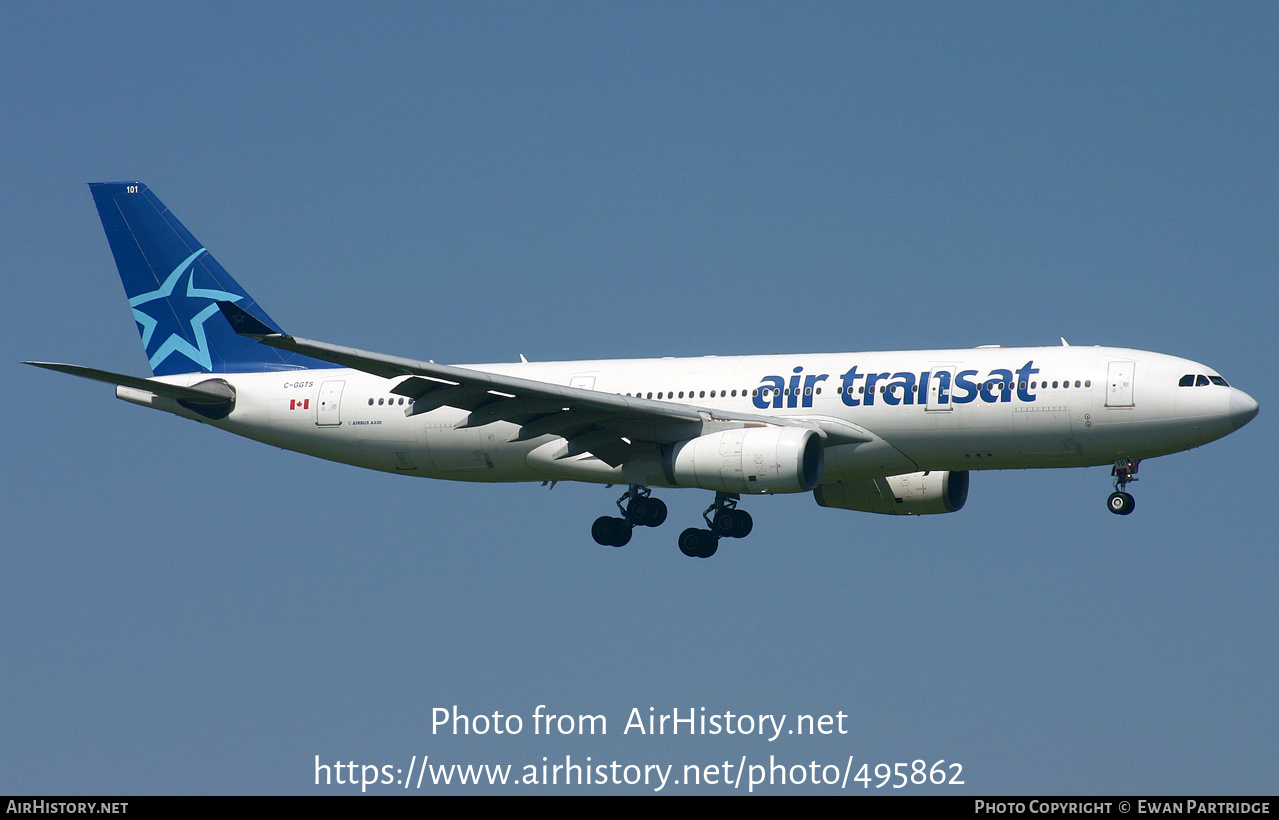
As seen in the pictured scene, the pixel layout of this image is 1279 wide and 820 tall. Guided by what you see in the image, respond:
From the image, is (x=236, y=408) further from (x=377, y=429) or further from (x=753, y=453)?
(x=753, y=453)

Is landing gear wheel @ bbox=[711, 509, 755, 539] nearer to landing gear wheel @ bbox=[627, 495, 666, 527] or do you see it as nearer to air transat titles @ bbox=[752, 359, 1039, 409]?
landing gear wheel @ bbox=[627, 495, 666, 527]

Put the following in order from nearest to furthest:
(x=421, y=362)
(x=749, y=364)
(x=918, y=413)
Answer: (x=421, y=362) → (x=918, y=413) → (x=749, y=364)

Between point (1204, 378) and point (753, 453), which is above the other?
point (1204, 378)

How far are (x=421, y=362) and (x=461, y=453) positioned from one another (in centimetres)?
701

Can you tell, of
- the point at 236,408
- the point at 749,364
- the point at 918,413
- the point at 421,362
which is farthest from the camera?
the point at 236,408

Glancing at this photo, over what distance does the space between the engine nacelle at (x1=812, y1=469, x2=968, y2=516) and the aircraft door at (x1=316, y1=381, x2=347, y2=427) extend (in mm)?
12638

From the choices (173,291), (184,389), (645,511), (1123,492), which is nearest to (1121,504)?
(1123,492)

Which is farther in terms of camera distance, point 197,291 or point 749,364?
point 197,291

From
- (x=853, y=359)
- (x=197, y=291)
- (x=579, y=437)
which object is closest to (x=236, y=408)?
(x=197, y=291)

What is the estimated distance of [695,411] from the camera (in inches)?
1346

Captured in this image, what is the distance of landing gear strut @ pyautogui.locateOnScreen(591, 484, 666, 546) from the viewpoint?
37.0 meters

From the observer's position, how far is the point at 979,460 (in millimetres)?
33312

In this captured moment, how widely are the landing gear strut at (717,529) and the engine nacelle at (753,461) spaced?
3323mm

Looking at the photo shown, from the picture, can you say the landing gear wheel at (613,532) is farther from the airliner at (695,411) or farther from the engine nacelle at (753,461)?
the engine nacelle at (753,461)
